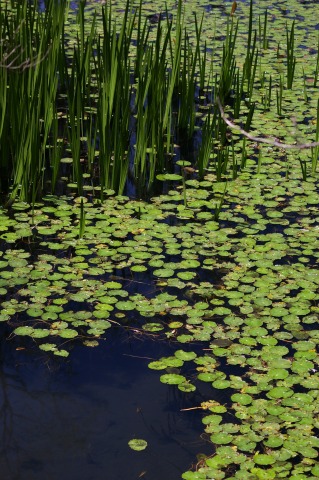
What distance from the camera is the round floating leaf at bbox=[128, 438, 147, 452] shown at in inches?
114

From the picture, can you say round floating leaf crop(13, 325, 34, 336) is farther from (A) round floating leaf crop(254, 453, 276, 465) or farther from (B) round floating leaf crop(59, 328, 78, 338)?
(A) round floating leaf crop(254, 453, 276, 465)

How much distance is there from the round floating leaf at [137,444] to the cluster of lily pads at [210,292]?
203 millimetres

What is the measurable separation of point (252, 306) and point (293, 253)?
564 mm

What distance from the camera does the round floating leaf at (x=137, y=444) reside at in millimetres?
2887

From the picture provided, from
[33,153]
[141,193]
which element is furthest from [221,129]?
[33,153]

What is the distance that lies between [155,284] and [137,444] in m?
1.10

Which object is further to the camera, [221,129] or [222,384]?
[221,129]

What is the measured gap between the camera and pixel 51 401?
3.14 m

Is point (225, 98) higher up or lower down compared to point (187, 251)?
higher up

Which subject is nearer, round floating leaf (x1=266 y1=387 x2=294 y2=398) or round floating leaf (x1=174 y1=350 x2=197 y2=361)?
round floating leaf (x1=266 y1=387 x2=294 y2=398)

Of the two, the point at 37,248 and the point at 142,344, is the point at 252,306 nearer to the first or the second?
the point at 142,344

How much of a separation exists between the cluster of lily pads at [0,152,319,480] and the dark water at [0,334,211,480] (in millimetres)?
73

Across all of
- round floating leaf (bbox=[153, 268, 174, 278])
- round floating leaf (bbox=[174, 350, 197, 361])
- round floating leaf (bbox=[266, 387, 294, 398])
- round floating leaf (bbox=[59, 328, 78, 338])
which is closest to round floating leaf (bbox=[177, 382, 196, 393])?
round floating leaf (bbox=[174, 350, 197, 361])

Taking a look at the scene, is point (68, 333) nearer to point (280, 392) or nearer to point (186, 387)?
point (186, 387)
